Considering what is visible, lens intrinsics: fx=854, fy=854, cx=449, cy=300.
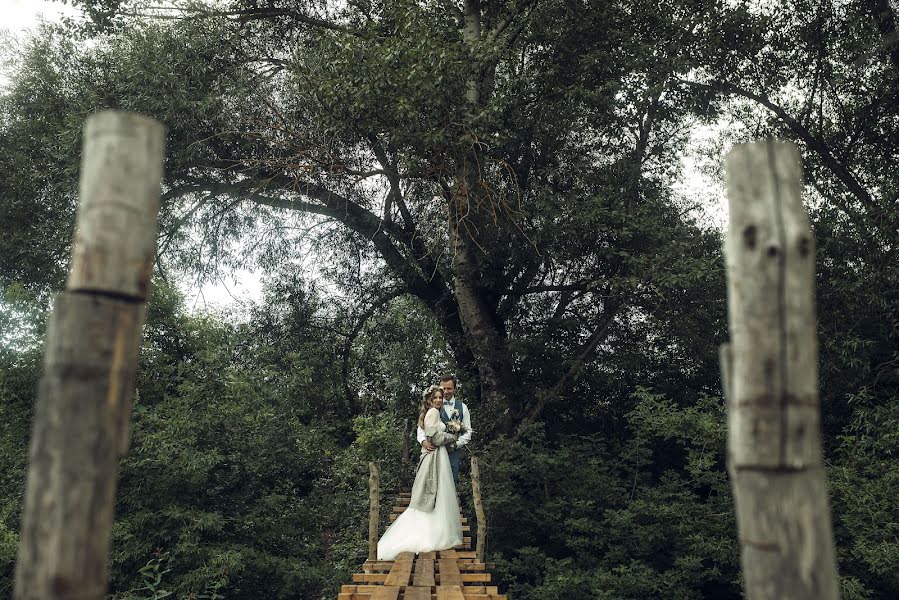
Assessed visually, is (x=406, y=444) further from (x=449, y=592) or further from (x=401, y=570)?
(x=449, y=592)

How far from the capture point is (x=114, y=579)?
10281 mm

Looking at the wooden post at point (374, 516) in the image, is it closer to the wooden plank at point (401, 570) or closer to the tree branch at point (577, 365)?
the wooden plank at point (401, 570)

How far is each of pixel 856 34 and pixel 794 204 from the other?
1025 cm

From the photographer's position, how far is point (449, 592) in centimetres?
511

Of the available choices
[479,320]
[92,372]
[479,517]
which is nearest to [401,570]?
[479,517]

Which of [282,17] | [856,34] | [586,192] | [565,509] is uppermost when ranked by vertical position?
[282,17]

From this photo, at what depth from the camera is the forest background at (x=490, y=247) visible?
33.3 ft

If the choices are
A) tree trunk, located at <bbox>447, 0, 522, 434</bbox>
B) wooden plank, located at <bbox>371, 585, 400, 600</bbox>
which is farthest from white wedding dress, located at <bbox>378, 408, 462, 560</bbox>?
tree trunk, located at <bbox>447, 0, 522, 434</bbox>

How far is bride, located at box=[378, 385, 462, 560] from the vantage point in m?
6.92

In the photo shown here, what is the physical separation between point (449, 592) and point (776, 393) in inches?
136

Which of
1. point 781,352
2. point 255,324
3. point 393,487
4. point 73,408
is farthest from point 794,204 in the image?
point 255,324

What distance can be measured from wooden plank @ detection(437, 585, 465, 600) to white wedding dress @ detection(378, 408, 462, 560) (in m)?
1.61

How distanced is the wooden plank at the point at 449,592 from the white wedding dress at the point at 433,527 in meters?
1.61

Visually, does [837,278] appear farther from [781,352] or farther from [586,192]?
[781,352]
